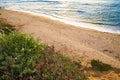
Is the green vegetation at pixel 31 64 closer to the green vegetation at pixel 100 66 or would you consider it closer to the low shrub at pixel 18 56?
the low shrub at pixel 18 56

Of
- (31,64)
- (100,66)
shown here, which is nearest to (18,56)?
(31,64)

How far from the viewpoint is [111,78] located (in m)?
6.81

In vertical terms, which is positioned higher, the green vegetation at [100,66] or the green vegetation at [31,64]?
the green vegetation at [31,64]

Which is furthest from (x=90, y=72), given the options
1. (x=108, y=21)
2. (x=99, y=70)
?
(x=108, y=21)

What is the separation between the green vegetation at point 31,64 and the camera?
4.97m

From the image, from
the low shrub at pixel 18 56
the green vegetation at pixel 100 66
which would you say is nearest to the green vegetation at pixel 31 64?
the low shrub at pixel 18 56

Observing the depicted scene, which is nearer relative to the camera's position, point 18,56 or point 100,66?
point 18,56

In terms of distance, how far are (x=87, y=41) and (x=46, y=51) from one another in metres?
5.58

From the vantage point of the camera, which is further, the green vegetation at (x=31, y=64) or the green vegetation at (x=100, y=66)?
the green vegetation at (x=100, y=66)

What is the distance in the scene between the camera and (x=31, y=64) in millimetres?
5164

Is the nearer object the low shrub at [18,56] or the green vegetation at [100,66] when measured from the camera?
the low shrub at [18,56]

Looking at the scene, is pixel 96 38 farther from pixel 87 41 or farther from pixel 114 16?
pixel 114 16

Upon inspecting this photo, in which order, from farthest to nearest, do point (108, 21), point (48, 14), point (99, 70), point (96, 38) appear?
point (48, 14) → point (108, 21) → point (96, 38) → point (99, 70)

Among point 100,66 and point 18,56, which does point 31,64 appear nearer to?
point 18,56
